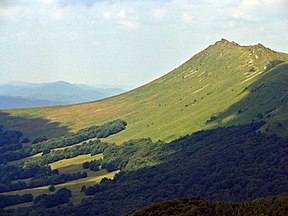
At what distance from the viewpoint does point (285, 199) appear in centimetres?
12888

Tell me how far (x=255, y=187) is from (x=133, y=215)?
84815 mm

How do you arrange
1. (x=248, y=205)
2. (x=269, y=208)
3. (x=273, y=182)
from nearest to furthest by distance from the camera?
1. (x=269, y=208)
2. (x=248, y=205)
3. (x=273, y=182)

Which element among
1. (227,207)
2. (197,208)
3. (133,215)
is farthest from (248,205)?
(133,215)

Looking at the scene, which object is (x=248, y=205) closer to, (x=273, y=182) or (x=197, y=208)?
(x=197, y=208)

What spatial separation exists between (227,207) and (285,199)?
51.4 ft

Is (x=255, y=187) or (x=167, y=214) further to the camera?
(x=255, y=187)

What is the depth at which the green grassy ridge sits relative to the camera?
121 metres

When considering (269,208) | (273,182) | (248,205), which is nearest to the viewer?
(269,208)

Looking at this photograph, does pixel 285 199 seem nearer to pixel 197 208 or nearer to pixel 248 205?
pixel 248 205

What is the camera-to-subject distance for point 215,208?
416ft

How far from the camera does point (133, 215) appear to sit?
128 m

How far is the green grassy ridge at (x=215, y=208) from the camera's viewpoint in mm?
121375

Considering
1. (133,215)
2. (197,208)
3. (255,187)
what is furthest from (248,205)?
(255,187)

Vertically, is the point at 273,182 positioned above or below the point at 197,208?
below
